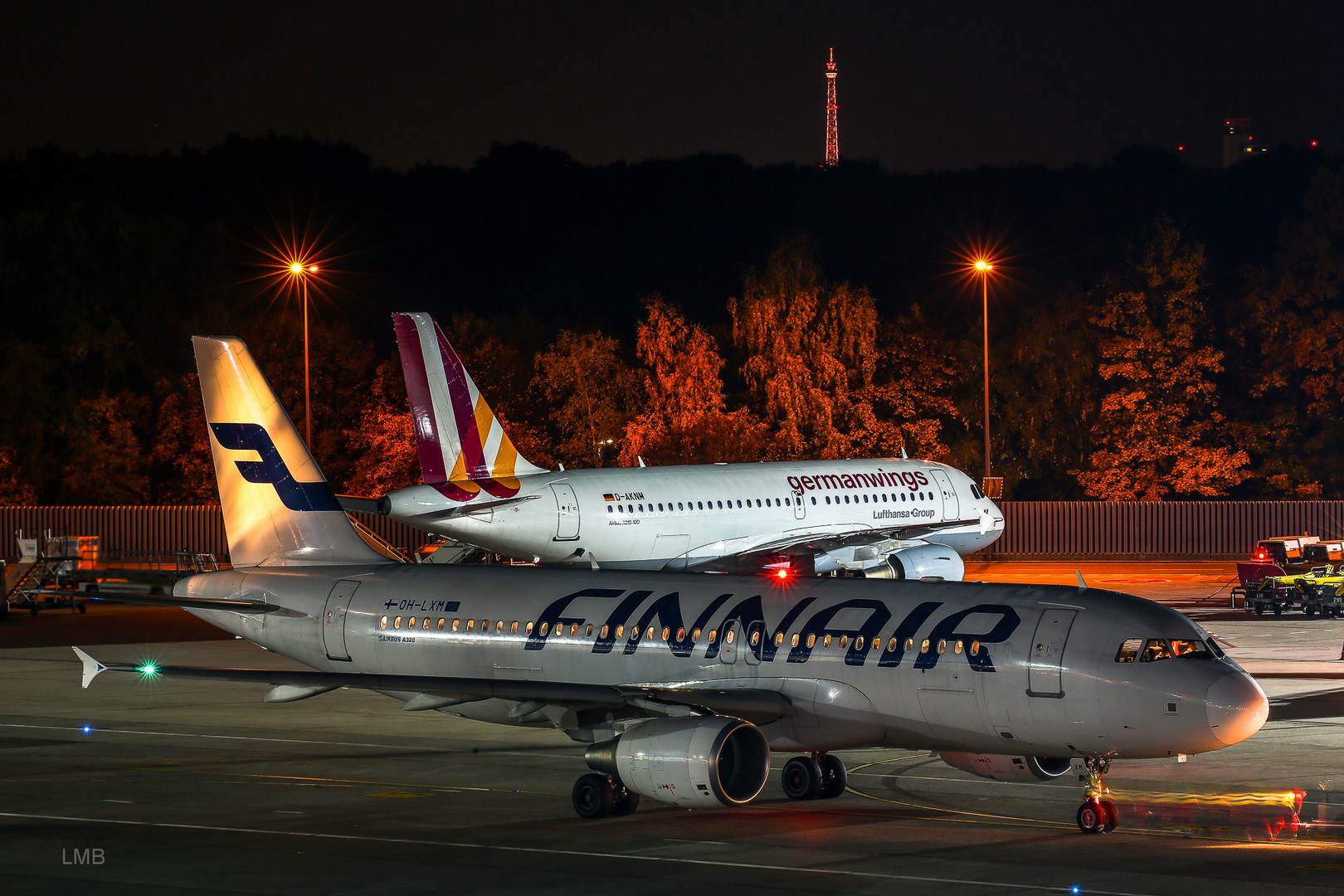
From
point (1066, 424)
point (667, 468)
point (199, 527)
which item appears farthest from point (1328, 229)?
point (199, 527)

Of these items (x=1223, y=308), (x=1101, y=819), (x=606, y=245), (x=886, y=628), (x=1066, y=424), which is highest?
(x=606, y=245)

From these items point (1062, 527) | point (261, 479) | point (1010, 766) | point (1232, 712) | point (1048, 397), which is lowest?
point (1010, 766)

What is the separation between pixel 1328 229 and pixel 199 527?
63.1 m

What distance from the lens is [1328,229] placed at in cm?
9238

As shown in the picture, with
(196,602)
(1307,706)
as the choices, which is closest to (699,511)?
(1307,706)

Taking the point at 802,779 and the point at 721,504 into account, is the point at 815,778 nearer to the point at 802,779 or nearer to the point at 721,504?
the point at 802,779

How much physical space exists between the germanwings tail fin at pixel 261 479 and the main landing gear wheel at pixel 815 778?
30.7 feet

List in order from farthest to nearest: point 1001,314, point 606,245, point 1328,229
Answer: point 606,245 < point 1001,314 < point 1328,229

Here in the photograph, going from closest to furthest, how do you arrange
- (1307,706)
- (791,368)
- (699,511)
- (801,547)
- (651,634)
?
(651,634), (1307,706), (699,511), (801,547), (791,368)

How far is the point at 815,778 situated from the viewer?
80.4 ft

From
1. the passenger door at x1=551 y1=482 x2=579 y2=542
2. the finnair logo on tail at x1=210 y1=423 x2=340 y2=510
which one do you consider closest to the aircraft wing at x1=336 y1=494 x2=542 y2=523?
the passenger door at x1=551 y1=482 x2=579 y2=542

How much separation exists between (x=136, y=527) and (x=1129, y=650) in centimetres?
7243

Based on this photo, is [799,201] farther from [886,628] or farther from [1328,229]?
[886,628]

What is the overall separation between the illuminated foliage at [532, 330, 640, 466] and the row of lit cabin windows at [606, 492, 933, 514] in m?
34.6
